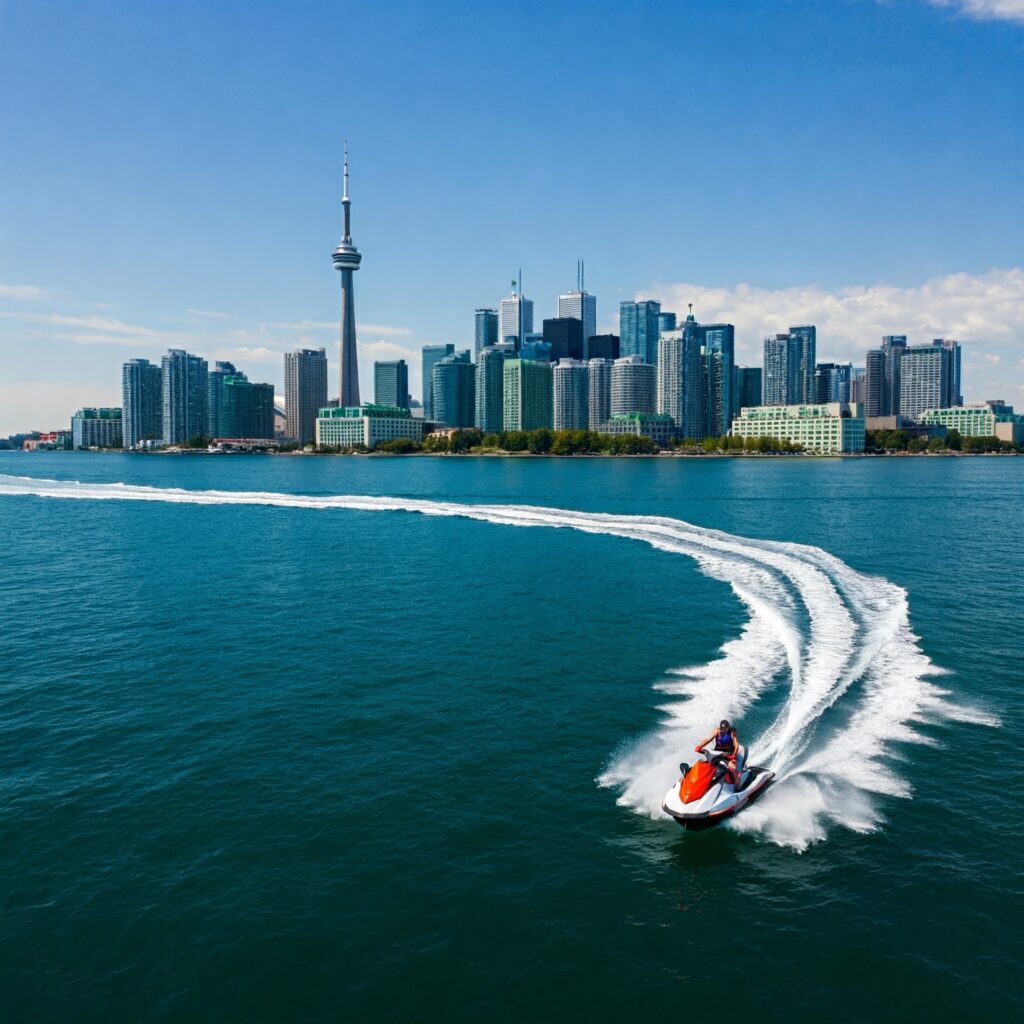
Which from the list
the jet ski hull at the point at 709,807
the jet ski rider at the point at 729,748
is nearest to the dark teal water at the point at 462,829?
the jet ski hull at the point at 709,807

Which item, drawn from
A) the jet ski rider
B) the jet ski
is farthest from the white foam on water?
the jet ski rider

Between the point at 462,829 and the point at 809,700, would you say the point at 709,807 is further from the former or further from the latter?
the point at 809,700

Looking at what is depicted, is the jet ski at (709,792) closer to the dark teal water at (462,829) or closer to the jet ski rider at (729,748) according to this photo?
the jet ski rider at (729,748)

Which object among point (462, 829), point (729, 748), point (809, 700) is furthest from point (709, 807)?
point (809, 700)

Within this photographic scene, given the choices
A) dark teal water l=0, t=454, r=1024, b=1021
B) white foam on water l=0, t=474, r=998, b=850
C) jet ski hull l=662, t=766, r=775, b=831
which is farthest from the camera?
white foam on water l=0, t=474, r=998, b=850

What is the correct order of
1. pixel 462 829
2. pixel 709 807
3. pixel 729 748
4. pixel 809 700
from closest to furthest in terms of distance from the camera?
pixel 709 807 → pixel 462 829 → pixel 729 748 → pixel 809 700

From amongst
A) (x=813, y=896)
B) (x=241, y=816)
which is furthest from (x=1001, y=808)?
(x=241, y=816)

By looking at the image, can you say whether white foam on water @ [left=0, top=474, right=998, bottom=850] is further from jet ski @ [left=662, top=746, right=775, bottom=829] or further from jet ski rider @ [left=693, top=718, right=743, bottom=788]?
jet ski rider @ [left=693, top=718, right=743, bottom=788]

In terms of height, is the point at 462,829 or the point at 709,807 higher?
the point at 709,807
